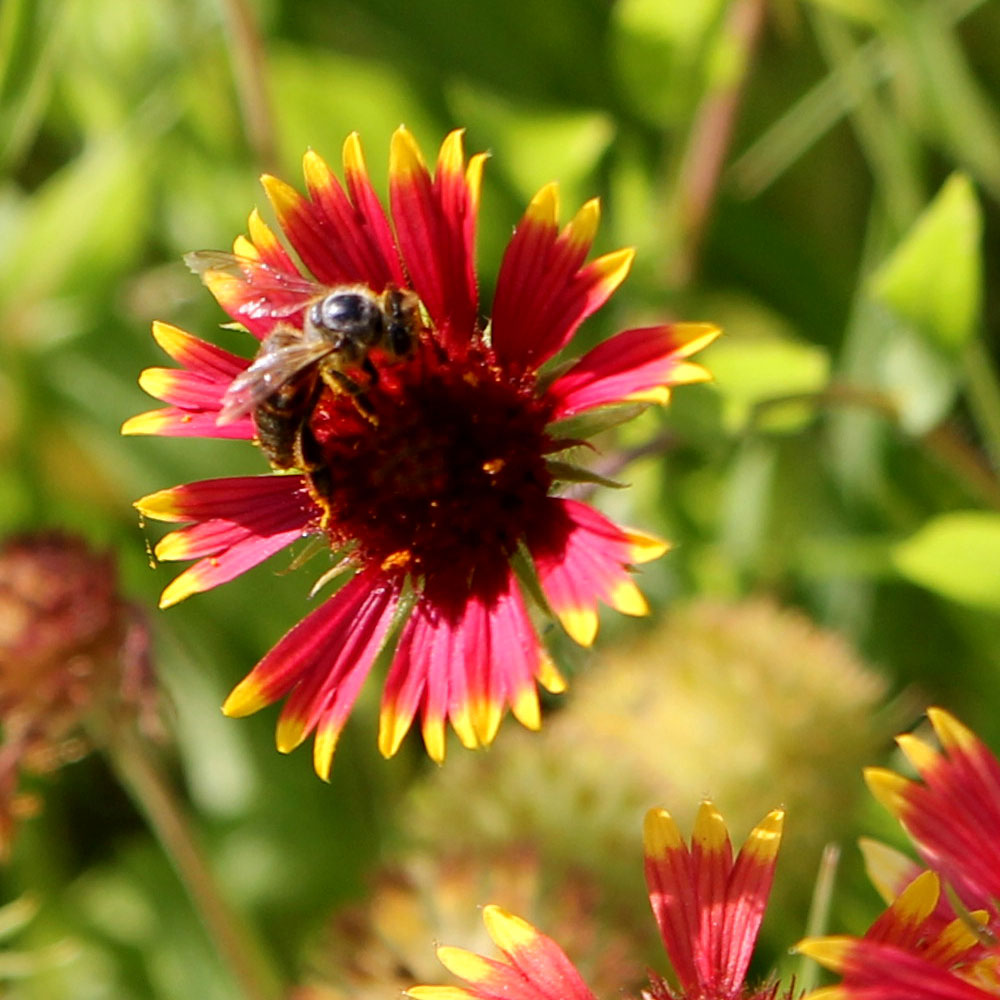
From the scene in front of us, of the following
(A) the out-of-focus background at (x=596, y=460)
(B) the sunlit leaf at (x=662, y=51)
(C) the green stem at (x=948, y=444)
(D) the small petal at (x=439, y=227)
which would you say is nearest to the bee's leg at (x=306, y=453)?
(D) the small petal at (x=439, y=227)

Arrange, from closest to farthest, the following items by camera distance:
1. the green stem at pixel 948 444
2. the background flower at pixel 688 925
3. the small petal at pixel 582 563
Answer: the background flower at pixel 688 925
the small petal at pixel 582 563
the green stem at pixel 948 444

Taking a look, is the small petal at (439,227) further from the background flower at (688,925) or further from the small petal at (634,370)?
the background flower at (688,925)

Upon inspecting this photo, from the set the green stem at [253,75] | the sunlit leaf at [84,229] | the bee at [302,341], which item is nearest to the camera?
the bee at [302,341]

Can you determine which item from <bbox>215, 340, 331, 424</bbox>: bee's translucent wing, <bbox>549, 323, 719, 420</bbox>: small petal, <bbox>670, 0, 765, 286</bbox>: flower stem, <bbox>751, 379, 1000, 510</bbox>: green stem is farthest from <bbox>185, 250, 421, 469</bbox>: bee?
<bbox>670, 0, 765, 286</bbox>: flower stem

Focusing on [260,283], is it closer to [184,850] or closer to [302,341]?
[302,341]

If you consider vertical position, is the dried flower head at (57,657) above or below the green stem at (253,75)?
below

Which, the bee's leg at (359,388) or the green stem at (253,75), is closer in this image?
the bee's leg at (359,388)

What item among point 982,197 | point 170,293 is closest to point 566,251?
point 170,293

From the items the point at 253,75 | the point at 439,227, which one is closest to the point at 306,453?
the point at 439,227
